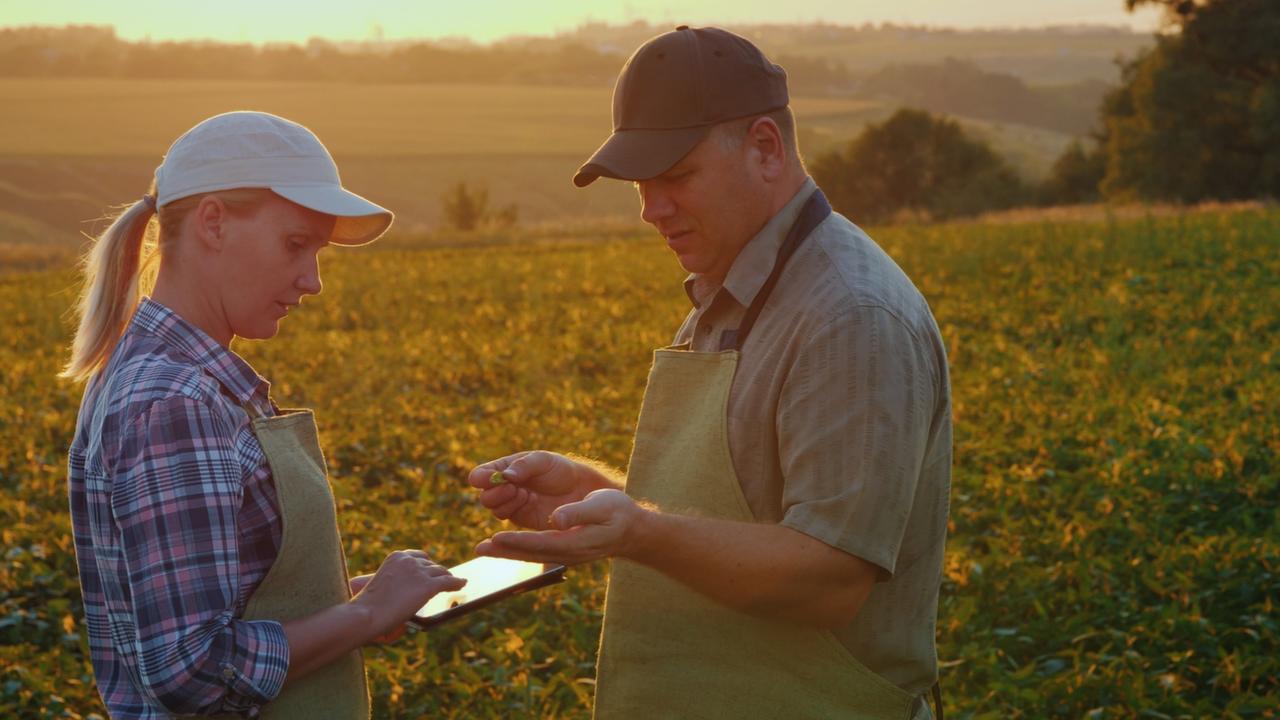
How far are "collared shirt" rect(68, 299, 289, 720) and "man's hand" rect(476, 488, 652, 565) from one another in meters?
0.44

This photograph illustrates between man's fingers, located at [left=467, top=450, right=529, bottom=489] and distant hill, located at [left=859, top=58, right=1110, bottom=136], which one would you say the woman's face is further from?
distant hill, located at [left=859, top=58, right=1110, bottom=136]

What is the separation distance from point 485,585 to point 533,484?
12.0 inches

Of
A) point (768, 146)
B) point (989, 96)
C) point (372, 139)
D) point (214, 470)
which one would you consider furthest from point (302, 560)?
point (989, 96)

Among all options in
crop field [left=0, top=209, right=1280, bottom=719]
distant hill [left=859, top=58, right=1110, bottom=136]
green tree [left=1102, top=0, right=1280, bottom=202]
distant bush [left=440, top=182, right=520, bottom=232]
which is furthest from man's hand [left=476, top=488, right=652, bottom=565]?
distant hill [left=859, top=58, right=1110, bottom=136]

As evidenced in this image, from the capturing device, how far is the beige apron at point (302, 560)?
2207mm

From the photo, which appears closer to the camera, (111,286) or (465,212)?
(111,286)

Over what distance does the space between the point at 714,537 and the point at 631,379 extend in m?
7.58

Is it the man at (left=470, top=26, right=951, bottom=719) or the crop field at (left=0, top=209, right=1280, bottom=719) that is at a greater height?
the man at (left=470, top=26, right=951, bottom=719)

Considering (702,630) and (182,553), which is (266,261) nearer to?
(182,553)

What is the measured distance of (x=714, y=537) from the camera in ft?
6.98

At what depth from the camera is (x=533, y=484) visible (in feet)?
9.13

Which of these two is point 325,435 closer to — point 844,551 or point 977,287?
point 844,551

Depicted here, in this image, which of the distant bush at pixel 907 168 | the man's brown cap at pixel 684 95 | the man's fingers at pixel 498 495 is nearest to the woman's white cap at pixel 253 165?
the man's brown cap at pixel 684 95

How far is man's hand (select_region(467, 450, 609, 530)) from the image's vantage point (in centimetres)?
271
